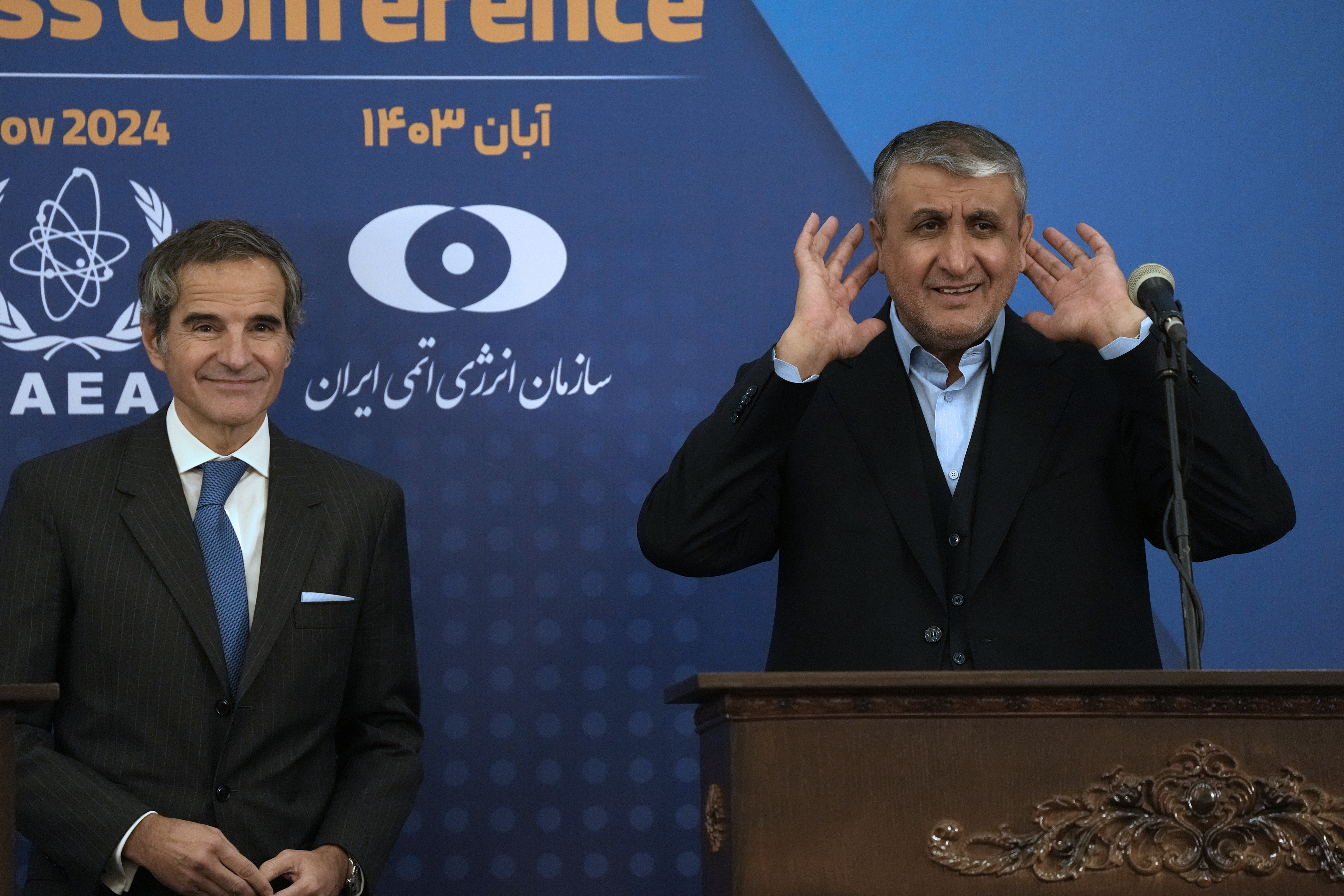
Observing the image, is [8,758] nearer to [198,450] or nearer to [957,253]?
[198,450]

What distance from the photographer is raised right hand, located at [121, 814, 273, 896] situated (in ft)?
7.02

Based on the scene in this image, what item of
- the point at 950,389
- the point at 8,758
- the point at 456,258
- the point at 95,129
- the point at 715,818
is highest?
the point at 95,129

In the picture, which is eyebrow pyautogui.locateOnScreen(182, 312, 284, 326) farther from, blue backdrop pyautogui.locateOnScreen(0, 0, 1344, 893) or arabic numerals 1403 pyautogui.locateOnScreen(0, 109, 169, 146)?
arabic numerals 1403 pyautogui.locateOnScreen(0, 109, 169, 146)

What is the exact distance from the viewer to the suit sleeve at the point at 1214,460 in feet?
7.49

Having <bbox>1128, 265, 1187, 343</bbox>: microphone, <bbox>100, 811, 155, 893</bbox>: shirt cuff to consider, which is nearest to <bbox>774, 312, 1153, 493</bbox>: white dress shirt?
<bbox>1128, 265, 1187, 343</bbox>: microphone

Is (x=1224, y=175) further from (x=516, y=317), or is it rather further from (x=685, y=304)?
(x=516, y=317)

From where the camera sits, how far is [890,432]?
252cm

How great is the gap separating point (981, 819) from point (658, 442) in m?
1.56

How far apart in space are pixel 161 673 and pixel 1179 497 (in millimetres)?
1565

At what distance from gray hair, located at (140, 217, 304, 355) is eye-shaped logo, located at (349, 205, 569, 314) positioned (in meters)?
0.53

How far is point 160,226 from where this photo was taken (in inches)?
123

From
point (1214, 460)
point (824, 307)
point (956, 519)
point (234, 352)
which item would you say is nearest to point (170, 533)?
point (234, 352)

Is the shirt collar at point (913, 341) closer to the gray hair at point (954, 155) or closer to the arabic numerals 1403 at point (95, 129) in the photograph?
the gray hair at point (954, 155)

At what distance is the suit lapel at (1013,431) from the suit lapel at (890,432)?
0.28 feet
